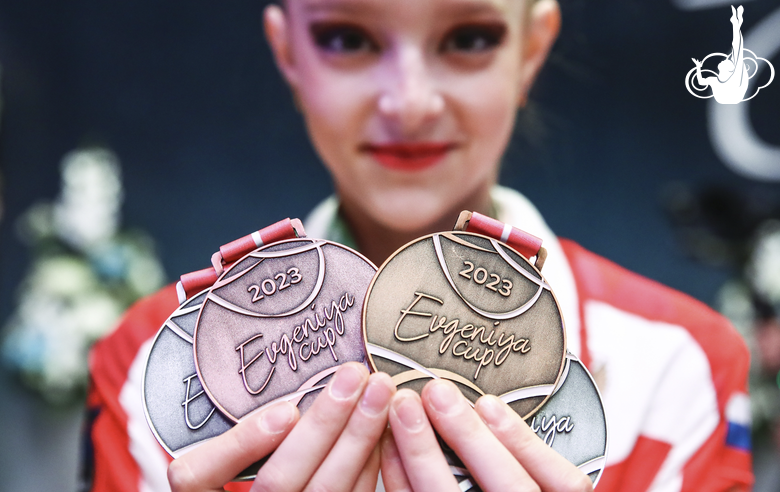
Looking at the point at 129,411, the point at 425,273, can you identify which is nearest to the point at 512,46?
the point at 425,273

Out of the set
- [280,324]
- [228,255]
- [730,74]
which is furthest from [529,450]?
[730,74]

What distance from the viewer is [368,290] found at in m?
0.60

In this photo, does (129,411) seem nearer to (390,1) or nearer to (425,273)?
(425,273)

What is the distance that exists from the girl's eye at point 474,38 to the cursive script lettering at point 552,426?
53 cm

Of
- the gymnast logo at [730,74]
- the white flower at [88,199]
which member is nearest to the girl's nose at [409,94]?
the gymnast logo at [730,74]

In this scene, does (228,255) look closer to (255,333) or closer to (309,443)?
(255,333)

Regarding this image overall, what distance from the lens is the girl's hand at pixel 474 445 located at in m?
0.53

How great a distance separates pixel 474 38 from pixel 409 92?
0.48ft

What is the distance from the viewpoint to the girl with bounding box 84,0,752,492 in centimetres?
54

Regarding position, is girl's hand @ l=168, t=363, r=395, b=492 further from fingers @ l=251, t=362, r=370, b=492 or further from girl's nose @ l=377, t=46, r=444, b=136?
girl's nose @ l=377, t=46, r=444, b=136

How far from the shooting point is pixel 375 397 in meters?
0.53

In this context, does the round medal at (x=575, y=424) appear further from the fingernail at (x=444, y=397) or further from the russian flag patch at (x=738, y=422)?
the russian flag patch at (x=738, y=422)

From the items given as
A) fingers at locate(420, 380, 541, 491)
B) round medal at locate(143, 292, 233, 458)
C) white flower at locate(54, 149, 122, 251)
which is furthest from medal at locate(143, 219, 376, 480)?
white flower at locate(54, 149, 122, 251)

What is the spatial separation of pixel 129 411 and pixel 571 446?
0.76 m
